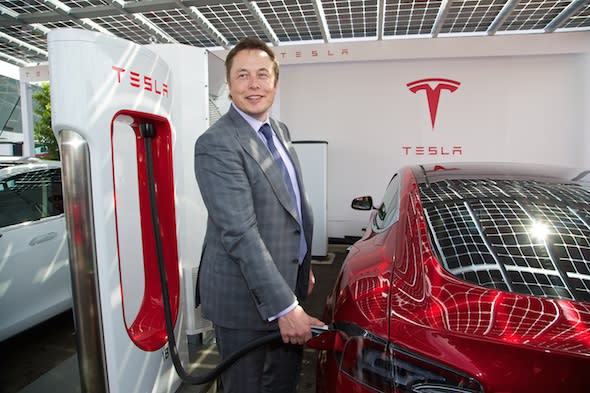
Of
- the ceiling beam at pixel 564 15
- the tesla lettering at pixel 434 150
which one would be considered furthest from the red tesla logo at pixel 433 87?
the ceiling beam at pixel 564 15

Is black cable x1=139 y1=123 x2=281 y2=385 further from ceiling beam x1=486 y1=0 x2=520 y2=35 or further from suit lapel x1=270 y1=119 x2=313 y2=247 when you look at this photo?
ceiling beam x1=486 y1=0 x2=520 y2=35

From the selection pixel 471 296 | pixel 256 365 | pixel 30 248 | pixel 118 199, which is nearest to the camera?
pixel 471 296

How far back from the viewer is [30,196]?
315 cm

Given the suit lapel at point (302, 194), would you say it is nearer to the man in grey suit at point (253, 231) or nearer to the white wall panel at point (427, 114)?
the man in grey suit at point (253, 231)

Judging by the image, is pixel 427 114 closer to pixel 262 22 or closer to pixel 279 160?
pixel 262 22

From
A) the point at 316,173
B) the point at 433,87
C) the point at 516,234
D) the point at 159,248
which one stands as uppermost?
the point at 433,87

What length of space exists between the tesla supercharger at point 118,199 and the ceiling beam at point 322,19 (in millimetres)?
3484

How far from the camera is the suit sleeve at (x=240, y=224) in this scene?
1.25m

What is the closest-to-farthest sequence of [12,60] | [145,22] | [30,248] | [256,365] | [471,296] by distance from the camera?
[471,296] → [256,365] → [30,248] → [145,22] → [12,60]

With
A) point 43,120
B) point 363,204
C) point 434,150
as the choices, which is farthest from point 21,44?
point 434,150

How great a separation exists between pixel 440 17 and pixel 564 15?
66.0 inches

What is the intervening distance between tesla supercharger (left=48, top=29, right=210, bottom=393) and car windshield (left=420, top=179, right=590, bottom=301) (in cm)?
130

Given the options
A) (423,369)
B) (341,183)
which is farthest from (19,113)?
(423,369)

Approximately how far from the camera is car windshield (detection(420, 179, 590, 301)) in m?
1.20
